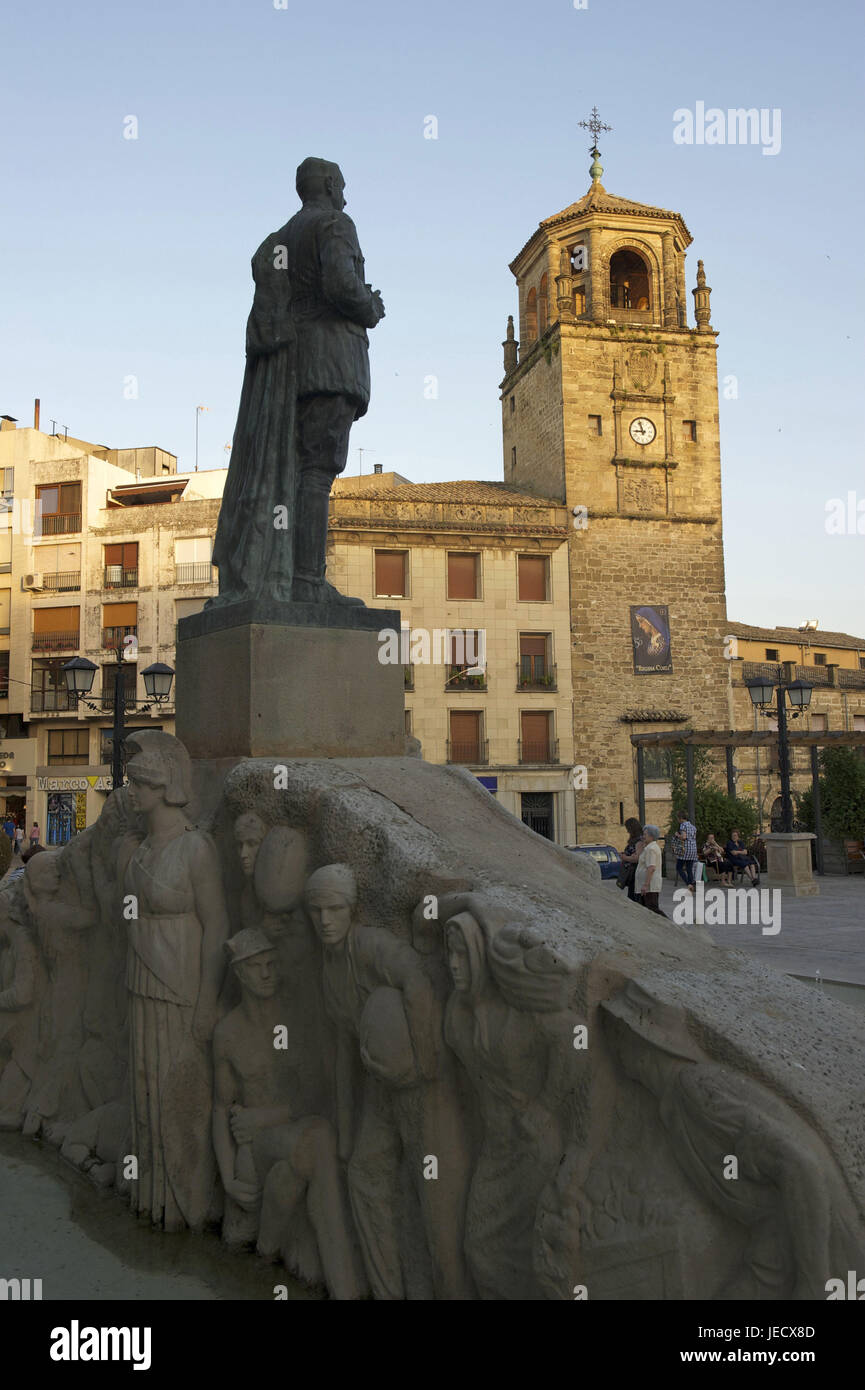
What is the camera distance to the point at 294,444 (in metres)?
5.45

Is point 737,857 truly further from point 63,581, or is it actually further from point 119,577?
point 63,581

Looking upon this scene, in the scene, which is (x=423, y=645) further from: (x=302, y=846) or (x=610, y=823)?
(x=302, y=846)

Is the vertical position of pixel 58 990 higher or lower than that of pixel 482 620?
lower

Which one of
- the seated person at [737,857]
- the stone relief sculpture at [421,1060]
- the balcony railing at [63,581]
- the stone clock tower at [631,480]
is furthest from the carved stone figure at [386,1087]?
the balcony railing at [63,581]

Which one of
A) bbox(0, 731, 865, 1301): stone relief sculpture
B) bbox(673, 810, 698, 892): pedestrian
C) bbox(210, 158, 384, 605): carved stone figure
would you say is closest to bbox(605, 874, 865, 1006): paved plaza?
bbox(673, 810, 698, 892): pedestrian

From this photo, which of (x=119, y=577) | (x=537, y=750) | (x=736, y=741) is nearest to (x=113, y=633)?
(x=119, y=577)

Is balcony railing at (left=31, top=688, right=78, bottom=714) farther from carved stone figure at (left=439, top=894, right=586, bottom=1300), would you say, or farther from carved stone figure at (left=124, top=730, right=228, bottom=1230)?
carved stone figure at (left=439, top=894, right=586, bottom=1300)

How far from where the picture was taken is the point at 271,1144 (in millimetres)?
3732

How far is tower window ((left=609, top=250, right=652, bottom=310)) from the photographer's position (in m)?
34.8

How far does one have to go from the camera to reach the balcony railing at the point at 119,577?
3403cm

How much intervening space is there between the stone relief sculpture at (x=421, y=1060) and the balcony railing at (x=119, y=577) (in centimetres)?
3026

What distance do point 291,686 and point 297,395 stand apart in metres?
1.51

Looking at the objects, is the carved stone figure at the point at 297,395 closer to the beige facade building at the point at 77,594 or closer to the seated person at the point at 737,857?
the seated person at the point at 737,857

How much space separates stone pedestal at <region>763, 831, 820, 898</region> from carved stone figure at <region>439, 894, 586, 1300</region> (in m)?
15.1
